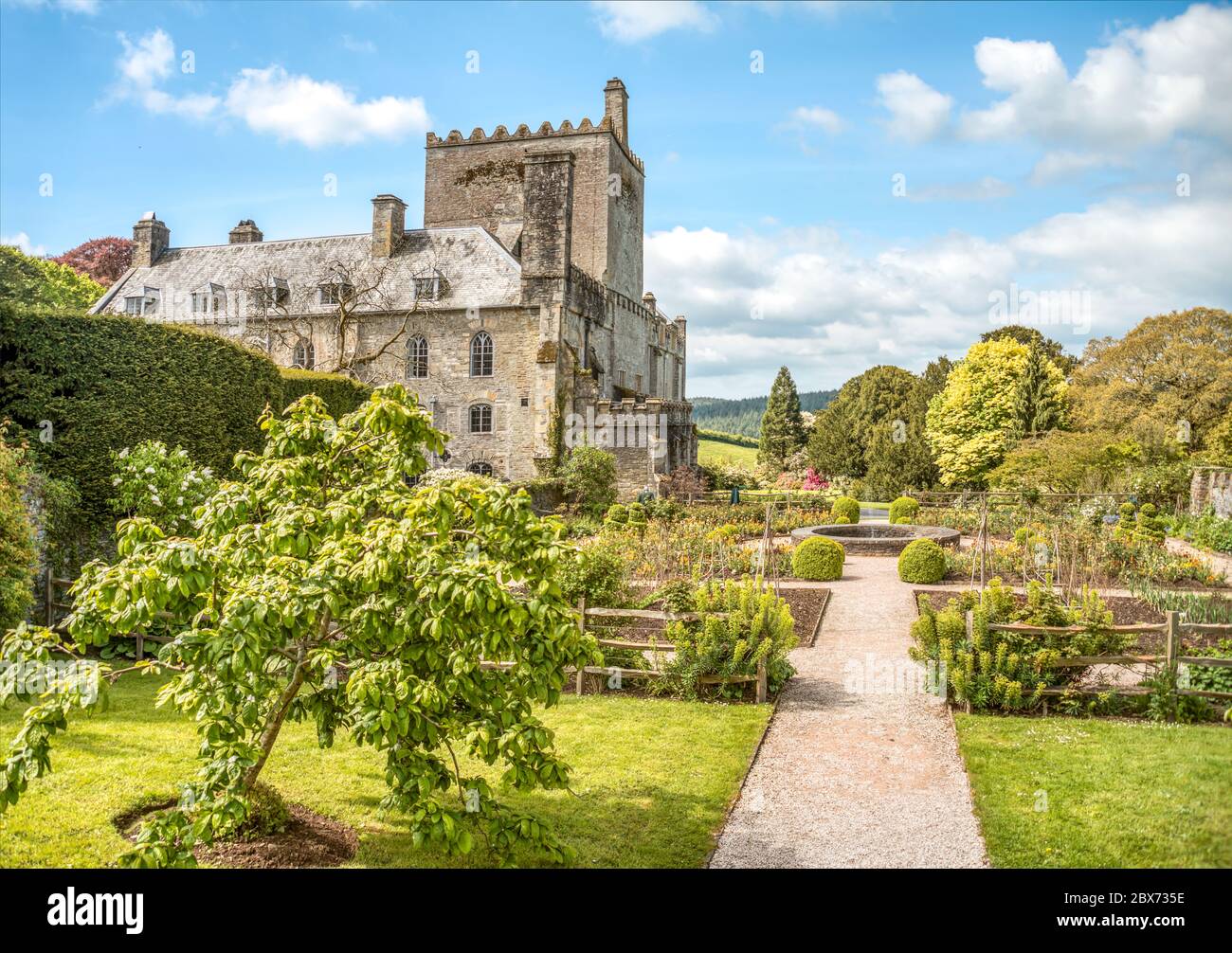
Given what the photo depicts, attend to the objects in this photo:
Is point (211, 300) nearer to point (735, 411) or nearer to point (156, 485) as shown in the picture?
point (156, 485)

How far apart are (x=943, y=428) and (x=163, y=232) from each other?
37853 mm

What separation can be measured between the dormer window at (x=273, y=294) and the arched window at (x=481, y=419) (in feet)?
29.5

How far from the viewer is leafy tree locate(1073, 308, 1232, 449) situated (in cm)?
2150

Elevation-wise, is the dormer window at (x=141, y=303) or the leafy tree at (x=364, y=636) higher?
the dormer window at (x=141, y=303)

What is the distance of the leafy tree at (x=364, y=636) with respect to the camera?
14.2 ft

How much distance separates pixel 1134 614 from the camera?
1282cm

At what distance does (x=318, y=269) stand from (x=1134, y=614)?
31160mm

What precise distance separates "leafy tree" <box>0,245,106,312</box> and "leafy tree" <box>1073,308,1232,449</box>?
97.0 ft

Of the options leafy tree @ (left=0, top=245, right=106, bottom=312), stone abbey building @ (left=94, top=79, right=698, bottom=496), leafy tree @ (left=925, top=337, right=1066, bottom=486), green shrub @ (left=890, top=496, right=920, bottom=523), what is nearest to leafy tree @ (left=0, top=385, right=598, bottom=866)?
leafy tree @ (left=0, top=245, right=106, bottom=312)

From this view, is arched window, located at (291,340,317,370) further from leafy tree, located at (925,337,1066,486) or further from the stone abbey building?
leafy tree, located at (925,337,1066,486)

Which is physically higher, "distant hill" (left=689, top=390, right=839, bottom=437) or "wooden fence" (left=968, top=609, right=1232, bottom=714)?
"distant hill" (left=689, top=390, right=839, bottom=437)

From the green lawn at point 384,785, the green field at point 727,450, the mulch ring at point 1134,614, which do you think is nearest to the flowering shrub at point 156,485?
the green lawn at point 384,785

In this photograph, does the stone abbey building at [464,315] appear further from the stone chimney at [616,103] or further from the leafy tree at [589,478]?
the stone chimney at [616,103]

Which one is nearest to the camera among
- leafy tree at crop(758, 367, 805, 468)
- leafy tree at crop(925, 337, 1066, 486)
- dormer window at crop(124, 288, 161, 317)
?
dormer window at crop(124, 288, 161, 317)
